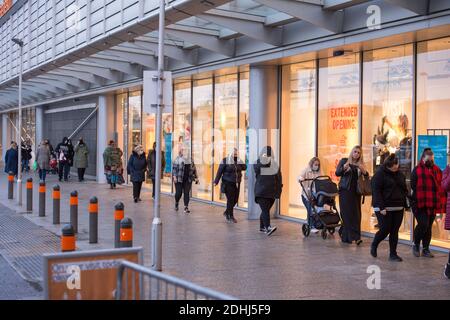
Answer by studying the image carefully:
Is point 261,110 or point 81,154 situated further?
point 81,154

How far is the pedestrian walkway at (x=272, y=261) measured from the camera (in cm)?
822

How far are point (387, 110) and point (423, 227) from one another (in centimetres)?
313

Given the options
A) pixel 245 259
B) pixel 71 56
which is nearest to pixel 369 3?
pixel 245 259

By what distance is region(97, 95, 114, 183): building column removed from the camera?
26.5 m

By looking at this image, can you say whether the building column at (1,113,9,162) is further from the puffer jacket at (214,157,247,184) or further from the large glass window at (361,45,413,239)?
the large glass window at (361,45,413,239)

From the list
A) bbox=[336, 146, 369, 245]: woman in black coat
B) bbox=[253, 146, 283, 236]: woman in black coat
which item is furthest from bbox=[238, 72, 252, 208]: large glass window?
bbox=[336, 146, 369, 245]: woman in black coat

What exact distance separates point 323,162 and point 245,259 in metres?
5.08

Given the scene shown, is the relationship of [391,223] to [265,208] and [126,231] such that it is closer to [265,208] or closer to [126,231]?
[265,208]

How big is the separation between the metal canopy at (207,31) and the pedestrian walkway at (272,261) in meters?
3.87

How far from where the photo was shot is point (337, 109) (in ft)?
46.8

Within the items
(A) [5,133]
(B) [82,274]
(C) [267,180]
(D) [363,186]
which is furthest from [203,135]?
(A) [5,133]

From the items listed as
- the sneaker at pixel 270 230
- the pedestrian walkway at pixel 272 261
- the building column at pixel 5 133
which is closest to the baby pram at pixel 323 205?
the pedestrian walkway at pixel 272 261

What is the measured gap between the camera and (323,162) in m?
14.8
